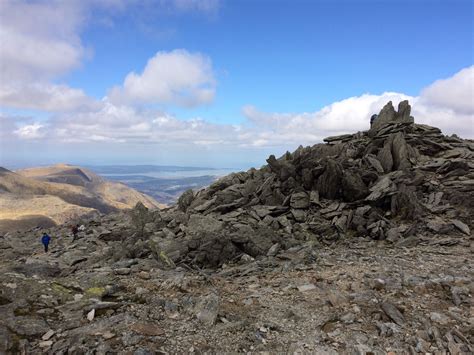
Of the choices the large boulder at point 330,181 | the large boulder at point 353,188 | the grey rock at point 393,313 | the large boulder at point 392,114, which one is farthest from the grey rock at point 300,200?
the large boulder at point 392,114

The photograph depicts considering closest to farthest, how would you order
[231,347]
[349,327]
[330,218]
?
[231,347] → [349,327] → [330,218]

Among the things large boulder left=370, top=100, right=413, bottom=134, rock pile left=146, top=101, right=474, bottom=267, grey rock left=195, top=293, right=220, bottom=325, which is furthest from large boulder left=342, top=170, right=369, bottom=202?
grey rock left=195, top=293, right=220, bottom=325

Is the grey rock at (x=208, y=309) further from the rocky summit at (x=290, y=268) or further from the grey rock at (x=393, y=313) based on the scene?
the grey rock at (x=393, y=313)

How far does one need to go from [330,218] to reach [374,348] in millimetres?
15561

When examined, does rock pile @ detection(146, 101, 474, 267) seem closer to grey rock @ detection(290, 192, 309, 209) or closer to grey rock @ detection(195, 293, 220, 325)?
grey rock @ detection(290, 192, 309, 209)

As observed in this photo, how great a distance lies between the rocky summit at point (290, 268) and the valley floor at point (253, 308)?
0.18 ft

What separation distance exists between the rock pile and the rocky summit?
0.12 meters

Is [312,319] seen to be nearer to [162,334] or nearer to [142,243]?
[162,334]

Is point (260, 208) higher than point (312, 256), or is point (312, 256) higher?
point (260, 208)

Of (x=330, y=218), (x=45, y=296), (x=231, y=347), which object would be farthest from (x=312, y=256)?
(x=45, y=296)

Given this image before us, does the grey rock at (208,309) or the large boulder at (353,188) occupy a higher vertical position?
the large boulder at (353,188)

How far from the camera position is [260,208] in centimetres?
2791

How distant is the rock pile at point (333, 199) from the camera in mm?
23266

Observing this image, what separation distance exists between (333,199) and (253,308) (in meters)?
16.4
